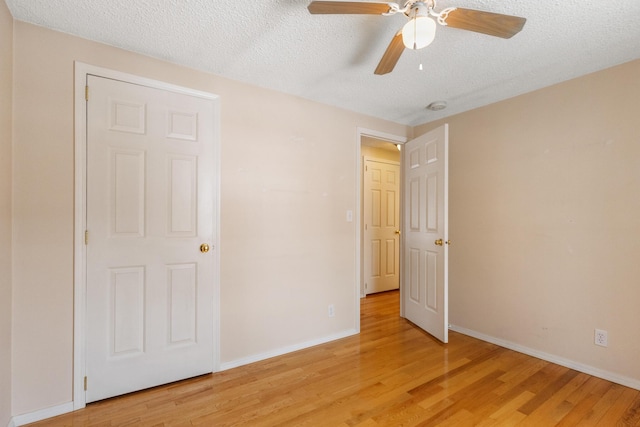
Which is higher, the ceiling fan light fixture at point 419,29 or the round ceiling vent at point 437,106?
the round ceiling vent at point 437,106

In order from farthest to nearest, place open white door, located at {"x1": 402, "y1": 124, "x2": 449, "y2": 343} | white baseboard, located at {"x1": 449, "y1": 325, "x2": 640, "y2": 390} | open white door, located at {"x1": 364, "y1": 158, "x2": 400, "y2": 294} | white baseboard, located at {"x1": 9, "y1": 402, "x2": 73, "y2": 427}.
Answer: open white door, located at {"x1": 364, "y1": 158, "x2": 400, "y2": 294} → open white door, located at {"x1": 402, "y1": 124, "x2": 449, "y2": 343} → white baseboard, located at {"x1": 449, "y1": 325, "x2": 640, "y2": 390} → white baseboard, located at {"x1": 9, "y1": 402, "x2": 73, "y2": 427}

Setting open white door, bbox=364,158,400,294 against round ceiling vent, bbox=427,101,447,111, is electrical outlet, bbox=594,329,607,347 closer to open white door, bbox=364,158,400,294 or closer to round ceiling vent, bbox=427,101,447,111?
round ceiling vent, bbox=427,101,447,111

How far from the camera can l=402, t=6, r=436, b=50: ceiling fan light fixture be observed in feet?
4.29

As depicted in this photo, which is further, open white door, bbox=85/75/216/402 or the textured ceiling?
open white door, bbox=85/75/216/402

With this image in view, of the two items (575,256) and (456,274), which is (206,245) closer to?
(456,274)

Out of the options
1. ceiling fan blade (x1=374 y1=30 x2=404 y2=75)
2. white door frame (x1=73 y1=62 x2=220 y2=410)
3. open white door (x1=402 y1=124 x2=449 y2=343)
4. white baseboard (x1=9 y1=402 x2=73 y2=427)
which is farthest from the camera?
open white door (x1=402 y1=124 x2=449 y2=343)

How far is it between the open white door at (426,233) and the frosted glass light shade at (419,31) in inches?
62.6

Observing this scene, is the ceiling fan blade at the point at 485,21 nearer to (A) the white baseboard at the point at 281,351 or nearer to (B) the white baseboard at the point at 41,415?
(A) the white baseboard at the point at 281,351

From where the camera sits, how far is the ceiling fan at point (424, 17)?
4.26 feet

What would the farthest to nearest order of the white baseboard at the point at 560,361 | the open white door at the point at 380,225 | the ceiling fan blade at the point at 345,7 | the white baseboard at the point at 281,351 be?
the open white door at the point at 380,225 → the white baseboard at the point at 281,351 → the white baseboard at the point at 560,361 → the ceiling fan blade at the point at 345,7

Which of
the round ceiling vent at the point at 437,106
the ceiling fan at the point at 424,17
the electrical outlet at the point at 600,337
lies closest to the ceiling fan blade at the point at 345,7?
the ceiling fan at the point at 424,17

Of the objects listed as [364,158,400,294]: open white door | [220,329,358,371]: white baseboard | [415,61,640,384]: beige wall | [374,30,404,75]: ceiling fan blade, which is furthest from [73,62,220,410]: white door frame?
[364,158,400,294]: open white door

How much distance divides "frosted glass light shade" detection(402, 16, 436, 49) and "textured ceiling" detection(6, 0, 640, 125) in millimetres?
392

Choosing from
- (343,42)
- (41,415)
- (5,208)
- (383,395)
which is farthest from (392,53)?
(41,415)
